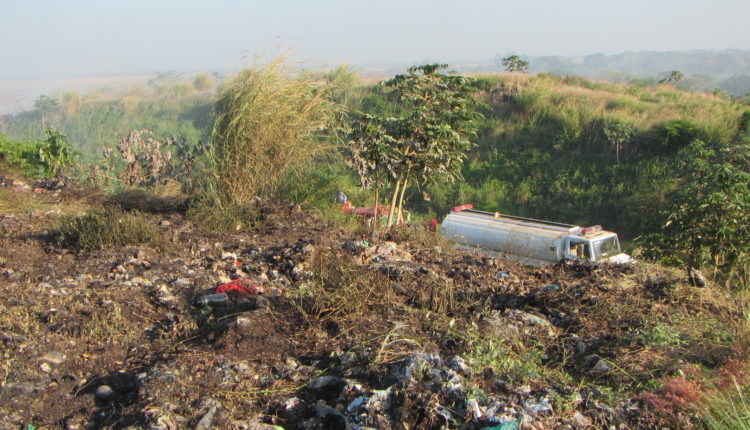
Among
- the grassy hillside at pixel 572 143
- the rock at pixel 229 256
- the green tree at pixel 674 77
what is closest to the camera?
the rock at pixel 229 256

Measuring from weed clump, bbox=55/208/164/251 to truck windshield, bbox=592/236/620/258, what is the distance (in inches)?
274

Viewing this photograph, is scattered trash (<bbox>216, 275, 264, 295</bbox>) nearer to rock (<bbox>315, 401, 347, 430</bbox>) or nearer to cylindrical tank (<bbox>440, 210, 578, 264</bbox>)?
rock (<bbox>315, 401, 347, 430</bbox>)

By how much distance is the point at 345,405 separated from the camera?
103 inches

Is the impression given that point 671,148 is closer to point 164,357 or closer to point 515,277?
point 515,277

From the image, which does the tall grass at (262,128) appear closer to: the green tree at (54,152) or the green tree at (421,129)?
the green tree at (421,129)

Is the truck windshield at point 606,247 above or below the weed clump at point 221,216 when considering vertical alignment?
below

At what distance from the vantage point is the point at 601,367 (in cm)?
310

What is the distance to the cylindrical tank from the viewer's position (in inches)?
370

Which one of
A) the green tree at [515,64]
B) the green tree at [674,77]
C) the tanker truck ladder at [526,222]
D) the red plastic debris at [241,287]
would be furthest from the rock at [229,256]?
the green tree at [674,77]

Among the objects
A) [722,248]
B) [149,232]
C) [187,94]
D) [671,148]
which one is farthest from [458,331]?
[187,94]

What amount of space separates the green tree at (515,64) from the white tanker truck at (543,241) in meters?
18.4

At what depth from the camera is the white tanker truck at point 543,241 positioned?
9242 millimetres

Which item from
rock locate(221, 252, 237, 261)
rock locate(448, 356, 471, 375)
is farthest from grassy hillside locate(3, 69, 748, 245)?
rock locate(448, 356, 471, 375)

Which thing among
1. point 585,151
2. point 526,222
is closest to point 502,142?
point 585,151
